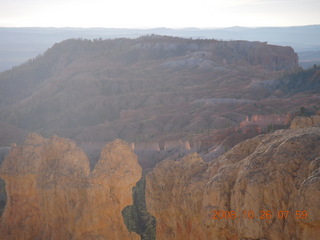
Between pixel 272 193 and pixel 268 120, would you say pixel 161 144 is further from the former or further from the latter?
pixel 272 193

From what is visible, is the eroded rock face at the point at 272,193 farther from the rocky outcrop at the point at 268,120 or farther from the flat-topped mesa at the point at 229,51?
the flat-topped mesa at the point at 229,51

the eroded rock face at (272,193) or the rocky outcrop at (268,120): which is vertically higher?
the eroded rock face at (272,193)

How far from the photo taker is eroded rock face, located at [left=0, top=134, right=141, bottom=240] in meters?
10.5

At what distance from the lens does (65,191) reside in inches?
425

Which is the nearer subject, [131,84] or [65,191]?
[65,191]

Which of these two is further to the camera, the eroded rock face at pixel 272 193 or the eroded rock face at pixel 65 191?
the eroded rock face at pixel 65 191

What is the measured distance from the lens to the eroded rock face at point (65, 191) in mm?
10461

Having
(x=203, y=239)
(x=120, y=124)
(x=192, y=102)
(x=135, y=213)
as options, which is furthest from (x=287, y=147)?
(x=192, y=102)

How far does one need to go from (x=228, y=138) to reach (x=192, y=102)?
22076 mm

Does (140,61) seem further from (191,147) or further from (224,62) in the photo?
(191,147)

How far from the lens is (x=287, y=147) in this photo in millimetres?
5723
